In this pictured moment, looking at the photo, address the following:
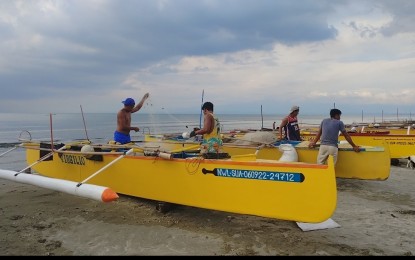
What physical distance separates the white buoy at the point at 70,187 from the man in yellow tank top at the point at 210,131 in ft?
6.39

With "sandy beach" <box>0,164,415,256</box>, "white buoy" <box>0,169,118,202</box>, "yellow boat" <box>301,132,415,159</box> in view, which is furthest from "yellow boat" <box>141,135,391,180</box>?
"yellow boat" <box>301,132,415,159</box>

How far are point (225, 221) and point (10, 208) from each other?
4512 millimetres

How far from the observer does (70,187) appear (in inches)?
224

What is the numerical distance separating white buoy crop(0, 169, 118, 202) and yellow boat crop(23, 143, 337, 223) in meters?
0.22

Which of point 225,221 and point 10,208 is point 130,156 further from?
point 10,208

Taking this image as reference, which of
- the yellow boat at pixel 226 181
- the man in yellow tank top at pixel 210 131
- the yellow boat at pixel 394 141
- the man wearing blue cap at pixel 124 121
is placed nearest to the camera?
the yellow boat at pixel 226 181

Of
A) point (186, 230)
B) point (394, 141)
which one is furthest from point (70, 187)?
point (394, 141)

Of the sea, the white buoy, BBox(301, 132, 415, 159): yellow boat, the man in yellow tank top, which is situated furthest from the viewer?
BBox(301, 132, 415, 159): yellow boat

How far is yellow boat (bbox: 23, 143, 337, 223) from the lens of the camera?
4.73 meters

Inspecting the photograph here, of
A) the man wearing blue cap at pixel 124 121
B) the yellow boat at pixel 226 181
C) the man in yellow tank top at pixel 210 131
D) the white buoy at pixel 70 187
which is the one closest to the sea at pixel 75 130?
the man wearing blue cap at pixel 124 121

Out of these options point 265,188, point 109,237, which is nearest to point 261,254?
point 265,188

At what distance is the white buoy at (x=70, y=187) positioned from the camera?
503cm

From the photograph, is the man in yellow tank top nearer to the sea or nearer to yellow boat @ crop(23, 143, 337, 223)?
yellow boat @ crop(23, 143, 337, 223)

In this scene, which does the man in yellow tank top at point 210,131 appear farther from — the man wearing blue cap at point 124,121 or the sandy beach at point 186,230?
the man wearing blue cap at point 124,121
